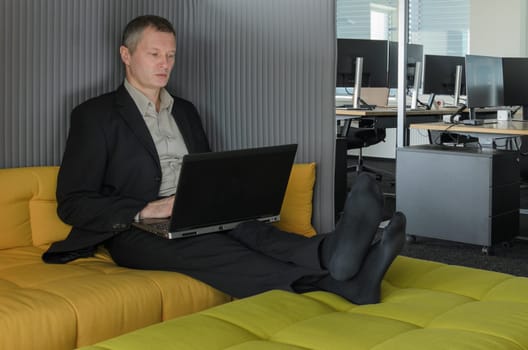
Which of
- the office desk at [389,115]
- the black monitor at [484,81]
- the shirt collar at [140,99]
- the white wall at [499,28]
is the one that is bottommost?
the office desk at [389,115]

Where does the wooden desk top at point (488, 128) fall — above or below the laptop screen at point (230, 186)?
above

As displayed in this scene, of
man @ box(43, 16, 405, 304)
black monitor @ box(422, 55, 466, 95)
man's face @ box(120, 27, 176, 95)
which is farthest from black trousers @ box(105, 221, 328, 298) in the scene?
black monitor @ box(422, 55, 466, 95)

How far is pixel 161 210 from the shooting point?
2.56m

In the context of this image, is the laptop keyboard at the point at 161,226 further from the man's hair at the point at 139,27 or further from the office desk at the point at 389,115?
the office desk at the point at 389,115

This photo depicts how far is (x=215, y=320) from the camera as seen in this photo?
6.17 ft

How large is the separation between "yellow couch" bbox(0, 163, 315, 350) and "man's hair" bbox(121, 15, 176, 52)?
1.85ft

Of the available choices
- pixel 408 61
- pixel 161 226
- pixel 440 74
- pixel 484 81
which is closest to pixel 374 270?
pixel 161 226

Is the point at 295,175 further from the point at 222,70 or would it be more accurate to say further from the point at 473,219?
the point at 473,219

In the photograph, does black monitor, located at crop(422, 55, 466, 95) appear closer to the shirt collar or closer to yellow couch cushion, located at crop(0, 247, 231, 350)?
the shirt collar

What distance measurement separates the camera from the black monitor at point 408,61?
21.7ft

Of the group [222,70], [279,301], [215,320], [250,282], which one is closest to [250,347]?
[215,320]

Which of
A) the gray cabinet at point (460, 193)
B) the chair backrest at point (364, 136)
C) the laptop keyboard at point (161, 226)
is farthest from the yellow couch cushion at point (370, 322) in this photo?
the chair backrest at point (364, 136)

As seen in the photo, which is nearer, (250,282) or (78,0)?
(250,282)

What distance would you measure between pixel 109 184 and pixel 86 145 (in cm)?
16
